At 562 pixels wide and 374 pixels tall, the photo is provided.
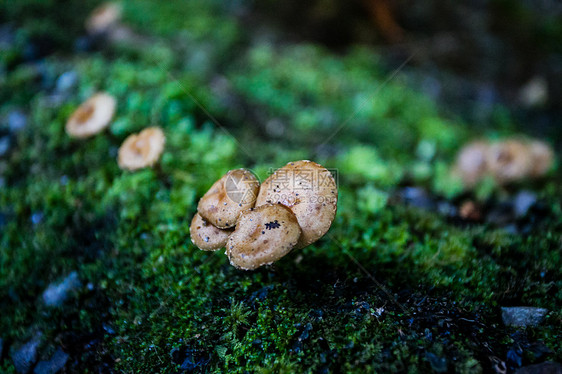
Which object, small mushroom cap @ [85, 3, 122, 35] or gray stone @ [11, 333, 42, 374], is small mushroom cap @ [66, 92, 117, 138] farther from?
small mushroom cap @ [85, 3, 122, 35]

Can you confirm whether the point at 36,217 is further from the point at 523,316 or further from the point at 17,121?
the point at 523,316

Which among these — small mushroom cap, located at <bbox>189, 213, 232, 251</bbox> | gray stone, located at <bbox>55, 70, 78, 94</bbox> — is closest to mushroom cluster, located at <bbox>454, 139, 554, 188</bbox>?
small mushroom cap, located at <bbox>189, 213, 232, 251</bbox>

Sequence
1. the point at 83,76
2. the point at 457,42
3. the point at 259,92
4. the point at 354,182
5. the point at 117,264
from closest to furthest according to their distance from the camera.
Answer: the point at 117,264, the point at 354,182, the point at 83,76, the point at 259,92, the point at 457,42

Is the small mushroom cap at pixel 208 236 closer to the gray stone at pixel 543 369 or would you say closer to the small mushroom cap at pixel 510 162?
the gray stone at pixel 543 369

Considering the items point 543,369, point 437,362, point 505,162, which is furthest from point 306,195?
point 505,162

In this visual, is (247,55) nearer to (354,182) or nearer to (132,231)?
(354,182)

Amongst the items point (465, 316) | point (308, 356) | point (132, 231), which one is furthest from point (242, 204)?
point (465, 316)
